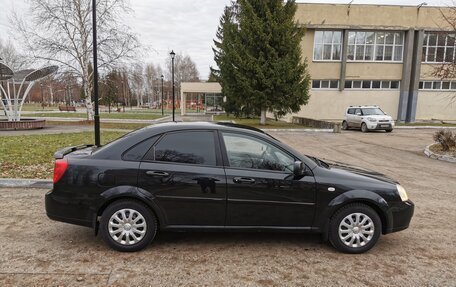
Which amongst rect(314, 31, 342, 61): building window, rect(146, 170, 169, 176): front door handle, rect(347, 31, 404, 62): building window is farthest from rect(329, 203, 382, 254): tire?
rect(347, 31, 404, 62): building window

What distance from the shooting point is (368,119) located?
21.2 metres

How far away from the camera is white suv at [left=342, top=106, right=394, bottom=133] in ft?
69.0

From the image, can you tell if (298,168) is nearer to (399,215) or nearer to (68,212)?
(399,215)

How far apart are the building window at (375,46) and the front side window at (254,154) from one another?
2883cm

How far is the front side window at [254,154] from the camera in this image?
12.9 feet

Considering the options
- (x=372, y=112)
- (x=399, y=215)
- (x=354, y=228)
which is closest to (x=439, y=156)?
(x=399, y=215)

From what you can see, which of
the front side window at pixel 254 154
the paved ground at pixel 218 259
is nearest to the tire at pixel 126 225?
the paved ground at pixel 218 259

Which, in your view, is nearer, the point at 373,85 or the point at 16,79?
the point at 16,79

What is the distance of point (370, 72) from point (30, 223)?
101ft

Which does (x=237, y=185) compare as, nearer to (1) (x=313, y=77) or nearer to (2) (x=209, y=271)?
(2) (x=209, y=271)

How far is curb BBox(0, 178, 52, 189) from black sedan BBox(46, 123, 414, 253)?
3013mm

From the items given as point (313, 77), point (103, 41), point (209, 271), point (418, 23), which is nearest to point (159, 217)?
point (209, 271)

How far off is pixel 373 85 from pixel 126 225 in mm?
31072

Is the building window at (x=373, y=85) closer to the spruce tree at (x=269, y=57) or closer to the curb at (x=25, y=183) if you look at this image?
the spruce tree at (x=269, y=57)
